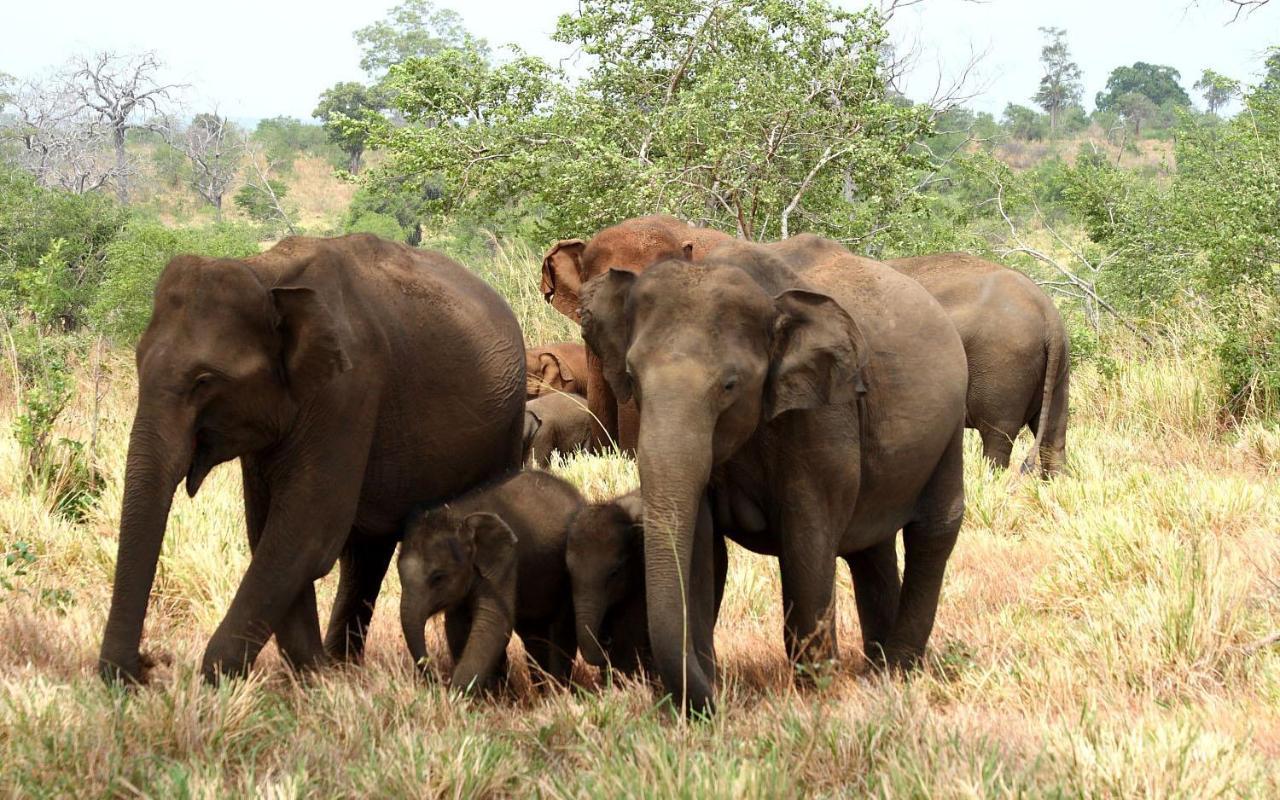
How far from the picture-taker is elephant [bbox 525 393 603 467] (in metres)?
12.4

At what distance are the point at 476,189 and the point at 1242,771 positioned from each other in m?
16.4

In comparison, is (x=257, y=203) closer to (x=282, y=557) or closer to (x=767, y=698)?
(x=282, y=557)

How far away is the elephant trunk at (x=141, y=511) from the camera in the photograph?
4.77 metres

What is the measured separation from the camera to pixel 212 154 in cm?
5962

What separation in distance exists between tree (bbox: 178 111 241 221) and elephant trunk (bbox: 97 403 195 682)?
171 ft

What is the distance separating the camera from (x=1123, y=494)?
902cm

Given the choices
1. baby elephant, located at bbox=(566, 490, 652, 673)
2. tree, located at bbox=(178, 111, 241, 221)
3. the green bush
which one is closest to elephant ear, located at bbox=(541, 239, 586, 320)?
baby elephant, located at bbox=(566, 490, 652, 673)

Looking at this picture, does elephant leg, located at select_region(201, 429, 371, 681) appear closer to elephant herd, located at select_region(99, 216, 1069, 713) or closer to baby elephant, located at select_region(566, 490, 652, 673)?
elephant herd, located at select_region(99, 216, 1069, 713)

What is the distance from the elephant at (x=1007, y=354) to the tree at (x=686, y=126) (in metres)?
4.53

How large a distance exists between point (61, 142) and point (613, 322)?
4570cm

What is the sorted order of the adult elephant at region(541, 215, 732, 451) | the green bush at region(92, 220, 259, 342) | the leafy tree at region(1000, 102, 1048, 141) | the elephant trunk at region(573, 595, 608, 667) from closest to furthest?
the elephant trunk at region(573, 595, 608, 667) < the adult elephant at region(541, 215, 732, 451) < the green bush at region(92, 220, 259, 342) < the leafy tree at region(1000, 102, 1048, 141)

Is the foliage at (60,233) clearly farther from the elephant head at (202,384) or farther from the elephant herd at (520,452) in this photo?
the elephant head at (202,384)

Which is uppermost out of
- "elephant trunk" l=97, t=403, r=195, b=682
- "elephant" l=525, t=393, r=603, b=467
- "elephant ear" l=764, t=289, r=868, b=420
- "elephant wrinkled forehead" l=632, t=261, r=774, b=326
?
"elephant wrinkled forehead" l=632, t=261, r=774, b=326

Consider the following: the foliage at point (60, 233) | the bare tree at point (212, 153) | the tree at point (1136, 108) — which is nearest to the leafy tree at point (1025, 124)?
the tree at point (1136, 108)
